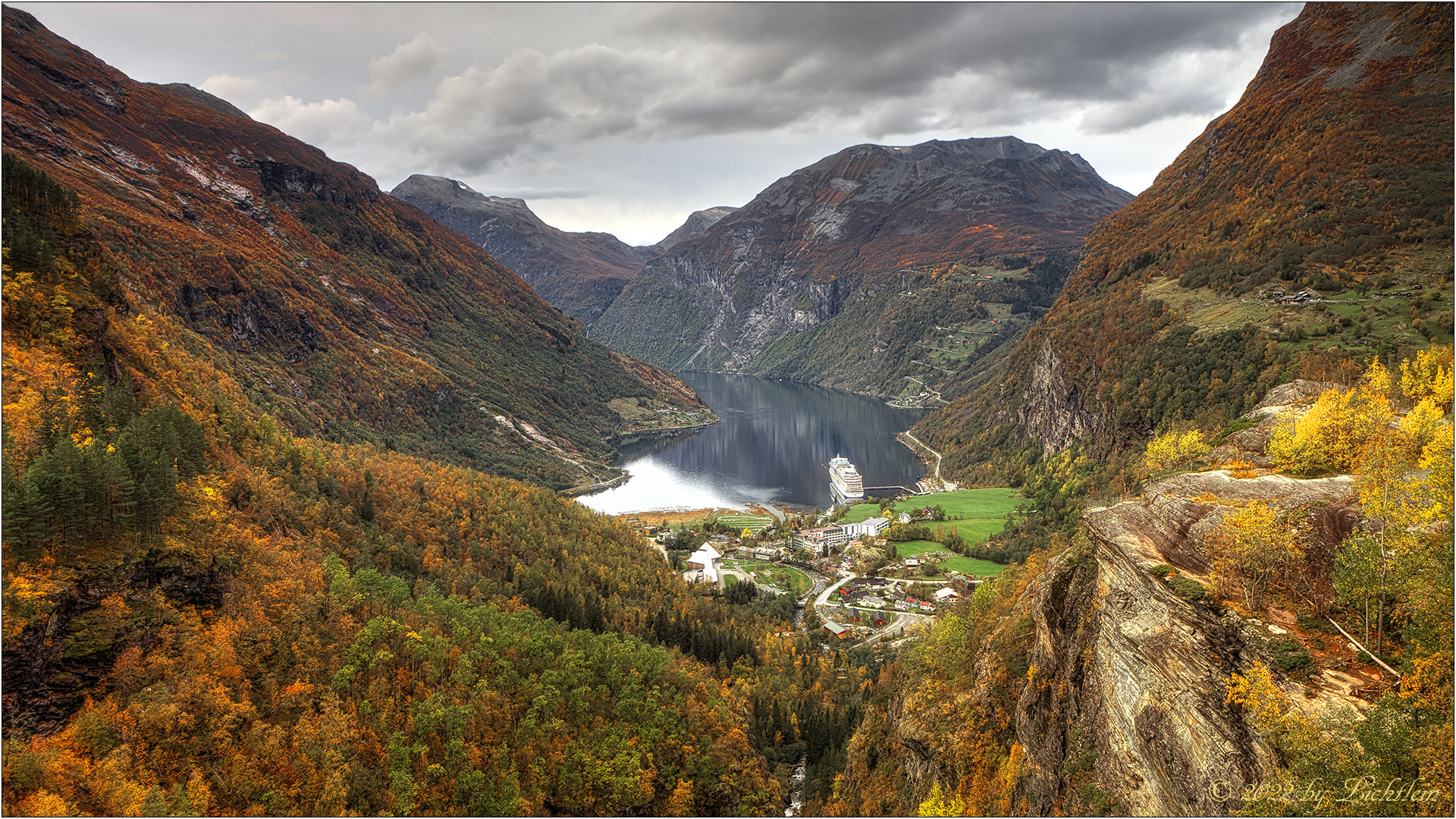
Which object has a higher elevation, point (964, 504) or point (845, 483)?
point (964, 504)

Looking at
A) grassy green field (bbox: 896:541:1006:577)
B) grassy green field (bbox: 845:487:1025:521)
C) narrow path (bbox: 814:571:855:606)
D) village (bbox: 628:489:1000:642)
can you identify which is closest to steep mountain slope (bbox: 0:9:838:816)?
narrow path (bbox: 814:571:855:606)

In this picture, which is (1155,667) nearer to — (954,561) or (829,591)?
(829,591)

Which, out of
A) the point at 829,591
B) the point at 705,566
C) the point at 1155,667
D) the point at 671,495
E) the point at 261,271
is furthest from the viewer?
the point at 671,495

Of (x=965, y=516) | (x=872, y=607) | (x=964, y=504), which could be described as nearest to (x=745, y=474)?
(x=964, y=504)

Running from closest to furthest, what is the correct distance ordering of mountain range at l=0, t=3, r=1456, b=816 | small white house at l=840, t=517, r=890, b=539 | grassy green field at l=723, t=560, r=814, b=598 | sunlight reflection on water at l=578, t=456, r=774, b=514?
mountain range at l=0, t=3, r=1456, b=816
grassy green field at l=723, t=560, r=814, b=598
small white house at l=840, t=517, r=890, b=539
sunlight reflection on water at l=578, t=456, r=774, b=514

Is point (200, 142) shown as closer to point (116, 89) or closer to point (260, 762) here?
point (116, 89)

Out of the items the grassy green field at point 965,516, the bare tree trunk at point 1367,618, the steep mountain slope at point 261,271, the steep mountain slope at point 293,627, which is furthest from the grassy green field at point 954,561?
the steep mountain slope at point 261,271

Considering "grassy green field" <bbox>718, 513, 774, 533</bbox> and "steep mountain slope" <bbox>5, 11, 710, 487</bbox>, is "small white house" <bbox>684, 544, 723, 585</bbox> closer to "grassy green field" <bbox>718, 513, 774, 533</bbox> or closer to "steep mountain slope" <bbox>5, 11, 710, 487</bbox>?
"grassy green field" <bbox>718, 513, 774, 533</bbox>
